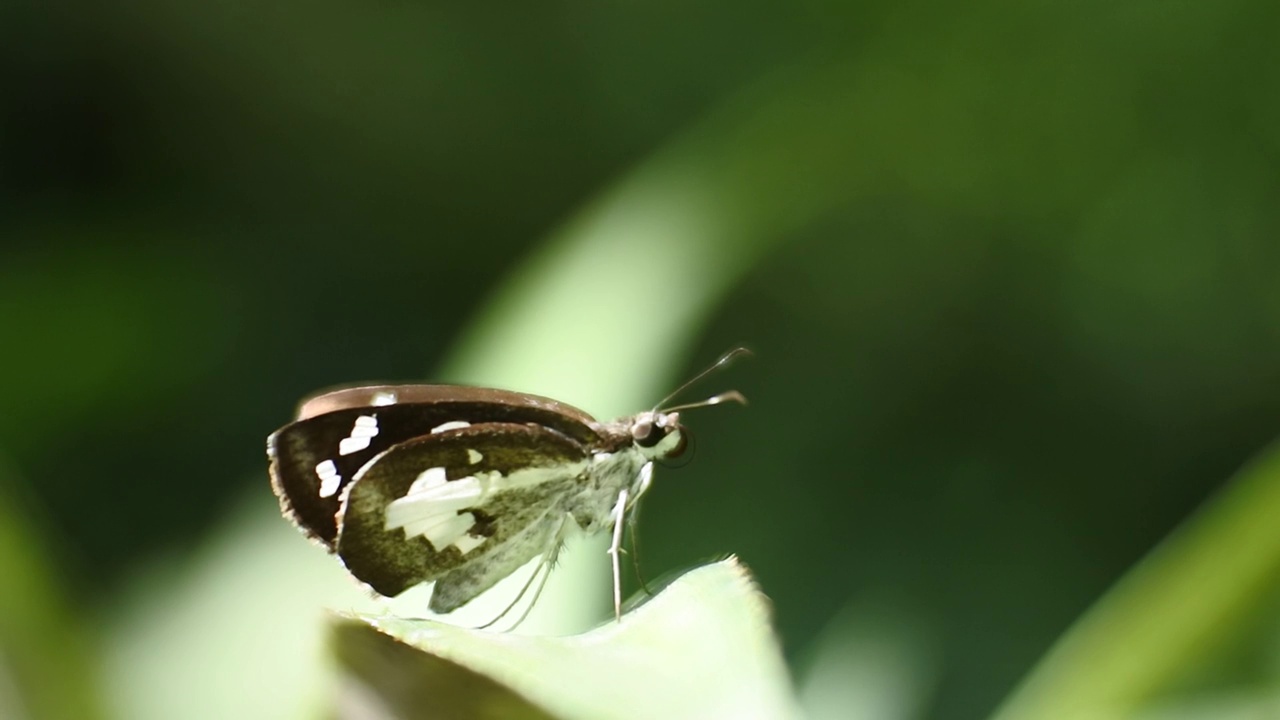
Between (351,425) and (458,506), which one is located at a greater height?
(351,425)

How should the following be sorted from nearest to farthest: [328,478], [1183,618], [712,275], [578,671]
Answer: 1. [578,671]
2. [1183,618]
3. [328,478]
4. [712,275]

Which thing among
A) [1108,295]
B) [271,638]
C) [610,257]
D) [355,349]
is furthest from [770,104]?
[271,638]

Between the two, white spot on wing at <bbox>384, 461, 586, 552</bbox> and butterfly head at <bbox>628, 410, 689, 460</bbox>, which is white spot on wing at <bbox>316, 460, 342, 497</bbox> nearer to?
white spot on wing at <bbox>384, 461, 586, 552</bbox>

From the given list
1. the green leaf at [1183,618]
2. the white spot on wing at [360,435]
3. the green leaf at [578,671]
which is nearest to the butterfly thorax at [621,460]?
the white spot on wing at [360,435]

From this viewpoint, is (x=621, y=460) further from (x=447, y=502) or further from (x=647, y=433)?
(x=447, y=502)

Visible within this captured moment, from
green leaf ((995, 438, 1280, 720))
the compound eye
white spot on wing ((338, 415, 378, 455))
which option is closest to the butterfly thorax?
the compound eye

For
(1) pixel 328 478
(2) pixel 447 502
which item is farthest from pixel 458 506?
(1) pixel 328 478

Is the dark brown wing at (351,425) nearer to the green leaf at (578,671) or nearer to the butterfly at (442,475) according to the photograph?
the butterfly at (442,475)
